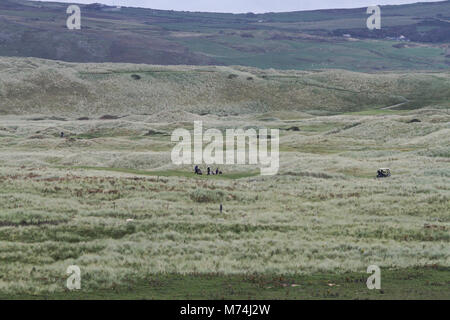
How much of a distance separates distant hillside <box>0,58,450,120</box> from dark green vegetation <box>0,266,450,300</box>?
135183mm

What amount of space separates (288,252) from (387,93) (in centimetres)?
15924

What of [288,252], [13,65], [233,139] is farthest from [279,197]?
[13,65]

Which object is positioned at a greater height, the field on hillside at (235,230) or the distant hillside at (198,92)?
the distant hillside at (198,92)

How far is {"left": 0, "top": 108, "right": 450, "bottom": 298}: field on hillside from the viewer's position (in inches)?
936

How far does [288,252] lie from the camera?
30.1m

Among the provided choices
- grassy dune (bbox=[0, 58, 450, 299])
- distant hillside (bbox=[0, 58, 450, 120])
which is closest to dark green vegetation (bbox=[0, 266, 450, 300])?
grassy dune (bbox=[0, 58, 450, 299])

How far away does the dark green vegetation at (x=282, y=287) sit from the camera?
21.5 meters

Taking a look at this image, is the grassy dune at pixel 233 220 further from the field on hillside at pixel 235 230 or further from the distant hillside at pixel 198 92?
the distant hillside at pixel 198 92

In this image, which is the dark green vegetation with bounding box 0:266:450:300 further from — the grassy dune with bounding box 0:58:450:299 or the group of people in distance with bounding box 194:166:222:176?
the group of people in distance with bounding box 194:166:222:176

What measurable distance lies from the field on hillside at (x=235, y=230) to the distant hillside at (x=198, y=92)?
320 feet

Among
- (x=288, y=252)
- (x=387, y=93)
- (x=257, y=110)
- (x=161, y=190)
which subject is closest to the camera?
(x=288, y=252)

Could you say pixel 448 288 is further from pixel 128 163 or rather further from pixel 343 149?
pixel 343 149

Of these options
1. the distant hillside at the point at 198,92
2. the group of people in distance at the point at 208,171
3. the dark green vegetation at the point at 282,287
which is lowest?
the group of people in distance at the point at 208,171

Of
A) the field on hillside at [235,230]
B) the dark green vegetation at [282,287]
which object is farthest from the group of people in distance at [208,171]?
the dark green vegetation at [282,287]
